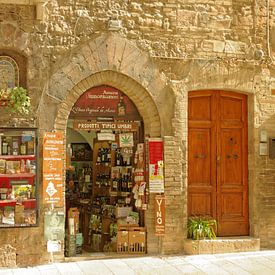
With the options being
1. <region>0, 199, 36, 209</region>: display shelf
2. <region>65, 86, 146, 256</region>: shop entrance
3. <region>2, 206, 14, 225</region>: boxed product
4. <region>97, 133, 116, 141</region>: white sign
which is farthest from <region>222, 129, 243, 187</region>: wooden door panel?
<region>2, 206, 14, 225</region>: boxed product

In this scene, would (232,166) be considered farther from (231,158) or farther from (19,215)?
(19,215)

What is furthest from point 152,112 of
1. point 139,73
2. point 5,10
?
point 5,10

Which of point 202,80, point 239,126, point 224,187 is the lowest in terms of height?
point 224,187

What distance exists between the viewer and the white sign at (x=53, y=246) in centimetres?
875

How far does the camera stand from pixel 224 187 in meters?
10.2

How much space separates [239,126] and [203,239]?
2399 mm

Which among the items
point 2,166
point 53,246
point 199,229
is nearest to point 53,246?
point 53,246

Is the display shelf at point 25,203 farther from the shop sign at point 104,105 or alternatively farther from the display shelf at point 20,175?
the shop sign at point 104,105

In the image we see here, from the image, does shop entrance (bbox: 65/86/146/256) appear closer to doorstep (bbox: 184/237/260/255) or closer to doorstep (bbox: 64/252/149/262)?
doorstep (bbox: 64/252/149/262)

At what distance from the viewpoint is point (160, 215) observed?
938cm

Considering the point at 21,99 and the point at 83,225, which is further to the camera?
the point at 83,225

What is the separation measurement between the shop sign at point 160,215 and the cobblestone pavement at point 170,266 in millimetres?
476

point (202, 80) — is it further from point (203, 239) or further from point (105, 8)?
Answer: point (203, 239)

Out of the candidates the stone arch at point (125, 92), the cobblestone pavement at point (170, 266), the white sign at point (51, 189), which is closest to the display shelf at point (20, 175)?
the white sign at point (51, 189)
